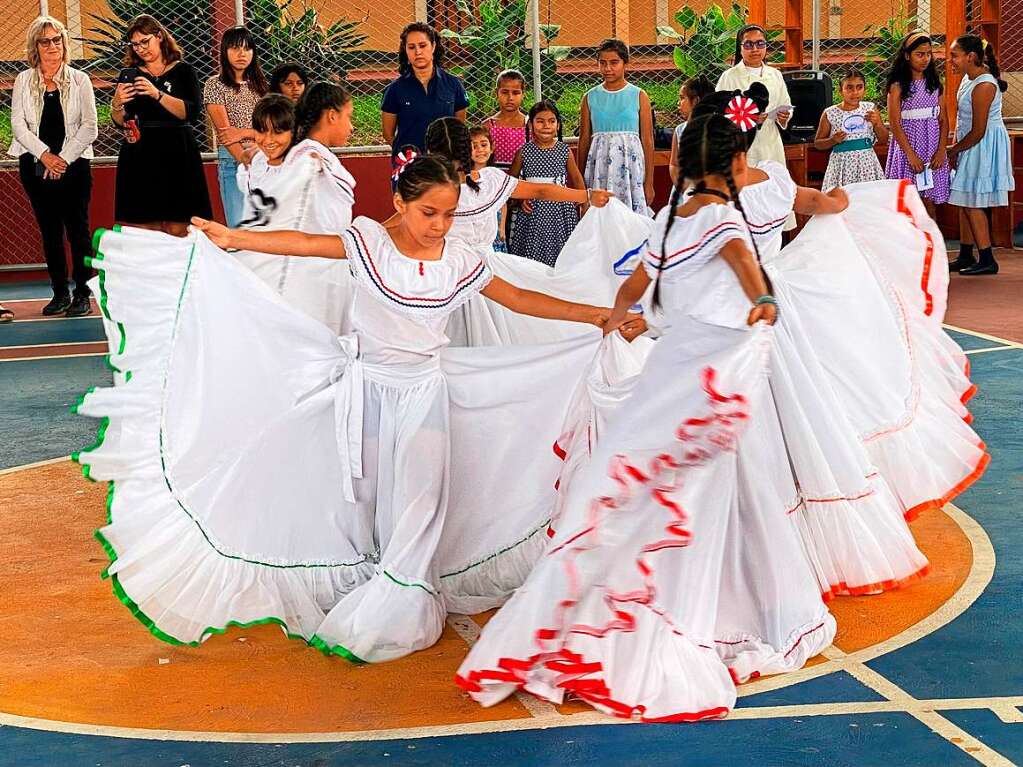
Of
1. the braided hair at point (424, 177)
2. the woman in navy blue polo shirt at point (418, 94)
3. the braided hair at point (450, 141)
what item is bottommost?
the braided hair at point (424, 177)

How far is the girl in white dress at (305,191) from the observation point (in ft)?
19.0

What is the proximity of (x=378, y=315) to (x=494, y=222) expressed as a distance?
219 centimetres

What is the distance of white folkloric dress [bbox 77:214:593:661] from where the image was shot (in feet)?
14.4

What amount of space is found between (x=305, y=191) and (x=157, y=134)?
385cm

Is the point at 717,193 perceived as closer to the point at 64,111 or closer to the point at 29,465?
the point at 29,465

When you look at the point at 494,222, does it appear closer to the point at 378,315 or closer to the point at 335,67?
the point at 378,315

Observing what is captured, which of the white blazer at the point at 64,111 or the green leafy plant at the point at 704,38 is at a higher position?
the green leafy plant at the point at 704,38

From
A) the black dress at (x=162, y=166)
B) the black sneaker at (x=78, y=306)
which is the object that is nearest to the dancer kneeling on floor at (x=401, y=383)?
the black dress at (x=162, y=166)

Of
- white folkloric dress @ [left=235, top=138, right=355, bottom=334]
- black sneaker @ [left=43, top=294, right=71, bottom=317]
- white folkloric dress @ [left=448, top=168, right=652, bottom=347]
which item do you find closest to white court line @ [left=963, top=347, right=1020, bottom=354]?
white folkloric dress @ [left=448, top=168, right=652, bottom=347]

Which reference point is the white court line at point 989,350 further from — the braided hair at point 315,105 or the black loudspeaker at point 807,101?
the black loudspeaker at point 807,101

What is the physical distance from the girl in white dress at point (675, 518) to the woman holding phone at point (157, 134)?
584cm

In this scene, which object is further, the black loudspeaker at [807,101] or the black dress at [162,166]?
the black loudspeaker at [807,101]

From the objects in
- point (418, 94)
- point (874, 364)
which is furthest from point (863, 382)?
point (418, 94)

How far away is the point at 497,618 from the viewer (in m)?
4.04
